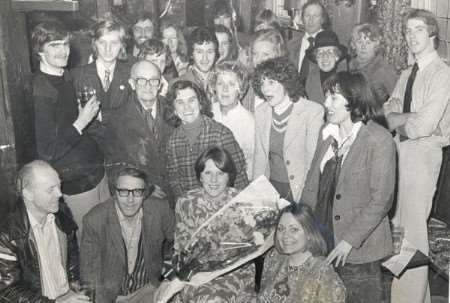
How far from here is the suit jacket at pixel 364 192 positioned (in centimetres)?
225

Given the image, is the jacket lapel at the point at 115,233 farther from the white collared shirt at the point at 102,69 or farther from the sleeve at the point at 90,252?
the white collared shirt at the point at 102,69

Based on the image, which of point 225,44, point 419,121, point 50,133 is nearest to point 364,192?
point 419,121

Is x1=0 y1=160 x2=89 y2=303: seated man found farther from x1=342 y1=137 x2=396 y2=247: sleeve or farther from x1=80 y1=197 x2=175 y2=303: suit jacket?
x1=342 y1=137 x2=396 y2=247: sleeve

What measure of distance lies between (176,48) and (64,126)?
1.69ft

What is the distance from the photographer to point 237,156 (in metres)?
2.30

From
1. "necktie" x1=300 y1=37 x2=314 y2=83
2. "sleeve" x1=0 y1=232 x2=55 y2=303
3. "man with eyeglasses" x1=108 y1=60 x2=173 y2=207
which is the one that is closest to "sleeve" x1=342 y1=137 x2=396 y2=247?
"necktie" x1=300 y1=37 x2=314 y2=83

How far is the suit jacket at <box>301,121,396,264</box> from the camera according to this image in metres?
2.25

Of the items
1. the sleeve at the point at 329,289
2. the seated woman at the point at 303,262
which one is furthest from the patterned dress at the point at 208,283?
the sleeve at the point at 329,289

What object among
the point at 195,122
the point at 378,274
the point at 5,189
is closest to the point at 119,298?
the point at 5,189

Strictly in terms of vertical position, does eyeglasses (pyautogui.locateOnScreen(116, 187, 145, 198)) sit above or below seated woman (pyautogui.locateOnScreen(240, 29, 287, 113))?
below

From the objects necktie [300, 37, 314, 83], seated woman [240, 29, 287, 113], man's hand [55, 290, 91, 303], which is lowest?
man's hand [55, 290, 91, 303]

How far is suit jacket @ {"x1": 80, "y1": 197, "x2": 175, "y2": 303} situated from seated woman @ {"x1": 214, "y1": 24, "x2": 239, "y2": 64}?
2.01ft

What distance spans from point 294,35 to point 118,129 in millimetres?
756

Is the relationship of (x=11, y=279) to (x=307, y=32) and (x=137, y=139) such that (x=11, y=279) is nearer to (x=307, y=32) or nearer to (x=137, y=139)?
(x=137, y=139)
